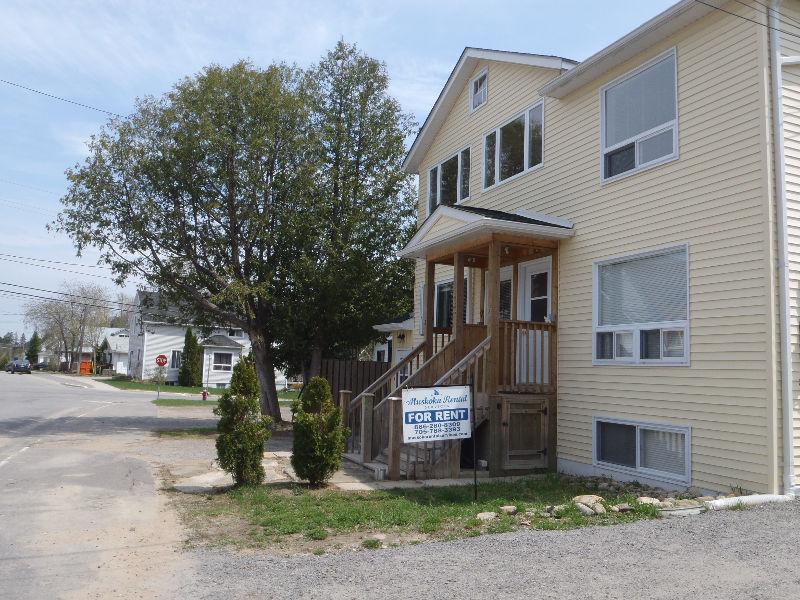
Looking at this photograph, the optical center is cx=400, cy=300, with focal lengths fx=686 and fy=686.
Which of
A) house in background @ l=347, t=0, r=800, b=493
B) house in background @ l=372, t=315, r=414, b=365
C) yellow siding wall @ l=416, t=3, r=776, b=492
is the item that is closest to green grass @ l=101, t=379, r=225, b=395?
house in background @ l=372, t=315, r=414, b=365

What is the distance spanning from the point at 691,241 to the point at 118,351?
6564 cm

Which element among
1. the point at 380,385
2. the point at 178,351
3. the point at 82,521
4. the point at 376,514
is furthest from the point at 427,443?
the point at 178,351

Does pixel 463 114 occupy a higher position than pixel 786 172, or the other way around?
pixel 463 114

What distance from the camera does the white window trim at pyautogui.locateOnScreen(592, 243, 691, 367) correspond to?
8984 millimetres

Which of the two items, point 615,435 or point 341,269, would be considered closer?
point 615,435

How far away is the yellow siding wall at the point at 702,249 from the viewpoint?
8.09m

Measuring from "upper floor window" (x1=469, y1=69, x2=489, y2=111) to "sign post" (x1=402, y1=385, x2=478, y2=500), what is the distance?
7.51 m

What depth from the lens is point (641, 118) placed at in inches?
398

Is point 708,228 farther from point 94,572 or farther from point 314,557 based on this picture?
point 94,572

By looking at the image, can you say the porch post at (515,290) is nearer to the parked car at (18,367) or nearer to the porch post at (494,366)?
the porch post at (494,366)

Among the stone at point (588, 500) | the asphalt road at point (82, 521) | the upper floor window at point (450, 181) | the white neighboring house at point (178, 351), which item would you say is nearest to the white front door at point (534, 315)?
the upper floor window at point (450, 181)

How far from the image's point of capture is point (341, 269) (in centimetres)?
1759

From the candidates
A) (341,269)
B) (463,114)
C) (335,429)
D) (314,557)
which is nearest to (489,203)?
(463,114)

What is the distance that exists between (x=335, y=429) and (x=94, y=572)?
4.39 m
